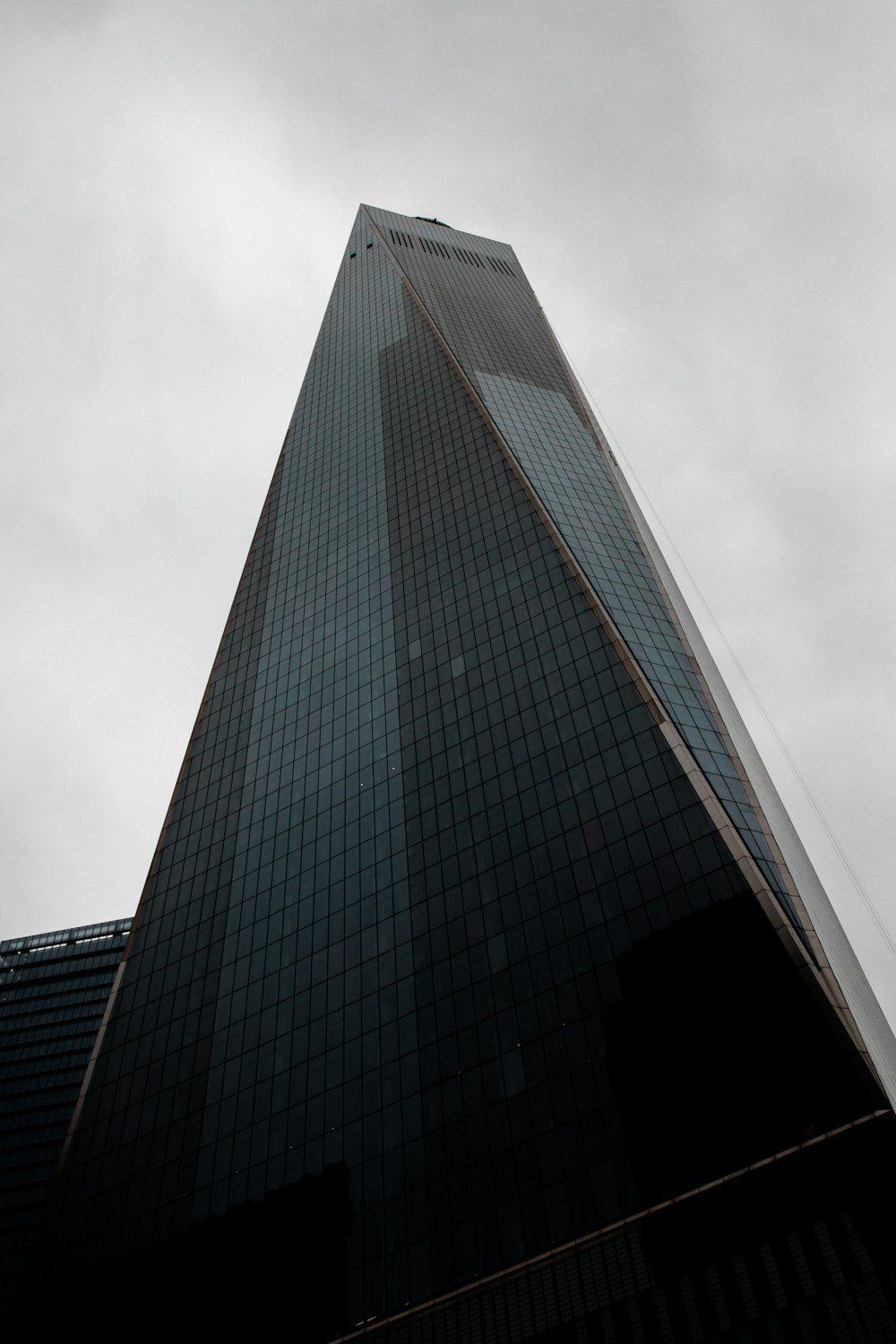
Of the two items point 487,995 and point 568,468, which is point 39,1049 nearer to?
point 568,468

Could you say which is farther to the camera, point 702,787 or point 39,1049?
point 39,1049

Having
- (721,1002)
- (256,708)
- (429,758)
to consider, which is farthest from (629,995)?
(256,708)

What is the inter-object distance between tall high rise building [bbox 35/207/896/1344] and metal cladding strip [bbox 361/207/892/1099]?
18cm

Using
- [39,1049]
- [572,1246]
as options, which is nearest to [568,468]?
[572,1246]

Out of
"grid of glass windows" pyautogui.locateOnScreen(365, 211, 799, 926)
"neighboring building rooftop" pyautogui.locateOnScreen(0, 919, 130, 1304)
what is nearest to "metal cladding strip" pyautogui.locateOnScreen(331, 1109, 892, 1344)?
"grid of glass windows" pyautogui.locateOnScreen(365, 211, 799, 926)

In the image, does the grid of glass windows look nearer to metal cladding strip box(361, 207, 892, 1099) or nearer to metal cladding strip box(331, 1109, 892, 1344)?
metal cladding strip box(361, 207, 892, 1099)

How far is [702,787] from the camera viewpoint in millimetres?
53406

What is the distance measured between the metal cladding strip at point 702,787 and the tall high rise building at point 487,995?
18 cm

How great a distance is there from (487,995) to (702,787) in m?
15.0

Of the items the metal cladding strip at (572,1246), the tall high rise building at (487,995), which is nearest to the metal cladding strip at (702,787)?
the tall high rise building at (487,995)

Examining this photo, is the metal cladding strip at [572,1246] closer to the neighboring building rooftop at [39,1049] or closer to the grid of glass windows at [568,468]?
the grid of glass windows at [568,468]

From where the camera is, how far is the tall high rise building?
42.7 m

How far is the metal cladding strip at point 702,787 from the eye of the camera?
44.9m

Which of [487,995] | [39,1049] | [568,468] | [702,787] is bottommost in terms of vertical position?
[487,995]
